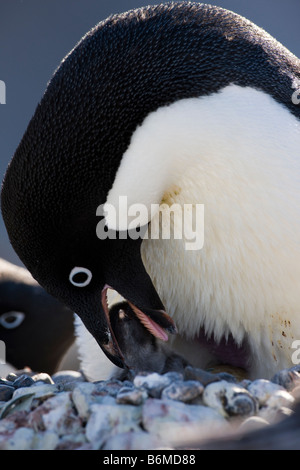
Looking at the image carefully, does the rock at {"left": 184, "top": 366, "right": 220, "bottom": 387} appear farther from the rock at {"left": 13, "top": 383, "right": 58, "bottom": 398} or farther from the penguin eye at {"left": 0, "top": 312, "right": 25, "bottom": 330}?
the penguin eye at {"left": 0, "top": 312, "right": 25, "bottom": 330}

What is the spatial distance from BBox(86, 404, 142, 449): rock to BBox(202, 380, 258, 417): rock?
0.09m

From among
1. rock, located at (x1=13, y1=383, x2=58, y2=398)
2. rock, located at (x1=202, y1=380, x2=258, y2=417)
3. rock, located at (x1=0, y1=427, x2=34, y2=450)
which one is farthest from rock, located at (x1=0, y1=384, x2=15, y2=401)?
rock, located at (x1=202, y1=380, x2=258, y2=417)

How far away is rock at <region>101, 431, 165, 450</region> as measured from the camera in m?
0.69

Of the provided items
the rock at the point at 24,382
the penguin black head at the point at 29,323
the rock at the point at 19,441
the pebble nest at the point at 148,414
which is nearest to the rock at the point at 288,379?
the pebble nest at the point at 148,414

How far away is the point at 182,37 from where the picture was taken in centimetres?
116

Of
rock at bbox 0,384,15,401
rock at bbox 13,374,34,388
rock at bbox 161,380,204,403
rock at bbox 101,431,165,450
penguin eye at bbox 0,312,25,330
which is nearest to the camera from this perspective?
rock at bbox 101,431,165,450

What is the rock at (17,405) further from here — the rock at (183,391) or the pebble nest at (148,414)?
the rock at (183,391)

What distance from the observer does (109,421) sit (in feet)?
2.45

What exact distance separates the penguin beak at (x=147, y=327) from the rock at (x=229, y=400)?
36 centimetres

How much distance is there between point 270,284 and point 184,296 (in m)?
0.18

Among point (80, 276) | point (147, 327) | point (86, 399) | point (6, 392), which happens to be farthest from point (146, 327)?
point (86, 399)

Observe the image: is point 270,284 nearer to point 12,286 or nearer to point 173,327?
point 173,327
